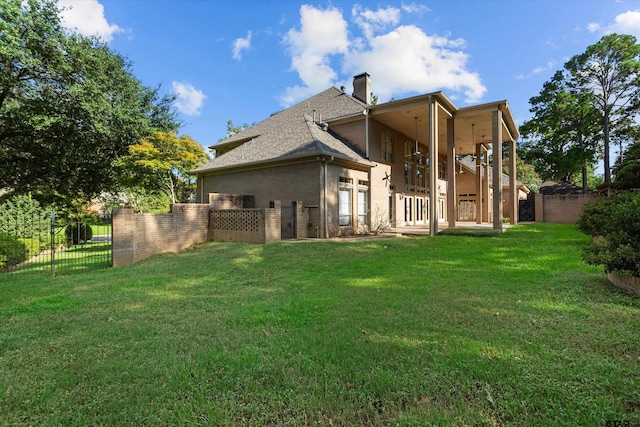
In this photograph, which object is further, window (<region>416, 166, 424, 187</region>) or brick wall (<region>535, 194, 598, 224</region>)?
brick wall (<region>535, 194, 598, 224</region>)

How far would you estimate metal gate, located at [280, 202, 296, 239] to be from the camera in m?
13.3

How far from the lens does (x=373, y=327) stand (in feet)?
12.0

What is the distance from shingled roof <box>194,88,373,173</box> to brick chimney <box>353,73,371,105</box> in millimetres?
1330

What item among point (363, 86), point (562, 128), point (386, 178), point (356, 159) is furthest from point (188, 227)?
point (562, 128)

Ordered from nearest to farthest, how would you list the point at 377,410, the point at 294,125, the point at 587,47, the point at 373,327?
the point at 377,410
the point at 373,327
the point at 294,125
the point at 587,47

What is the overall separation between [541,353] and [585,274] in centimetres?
468

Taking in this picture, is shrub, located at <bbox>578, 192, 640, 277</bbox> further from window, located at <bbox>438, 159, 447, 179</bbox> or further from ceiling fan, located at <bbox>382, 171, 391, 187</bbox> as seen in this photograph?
window, located at <bbox>438, 159, 447, 179</bbox>

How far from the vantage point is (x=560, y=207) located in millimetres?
24156

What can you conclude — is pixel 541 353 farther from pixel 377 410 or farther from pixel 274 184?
pixel 274 184

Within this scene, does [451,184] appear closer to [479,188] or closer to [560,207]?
[479,188]

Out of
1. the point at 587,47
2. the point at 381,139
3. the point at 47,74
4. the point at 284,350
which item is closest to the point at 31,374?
the point at 284,350

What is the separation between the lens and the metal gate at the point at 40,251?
8.77 meters

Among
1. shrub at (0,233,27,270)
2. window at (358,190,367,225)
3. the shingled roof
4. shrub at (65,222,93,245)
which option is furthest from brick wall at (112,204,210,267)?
window at (358,190,367,225)

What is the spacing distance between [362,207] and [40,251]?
14.7m
